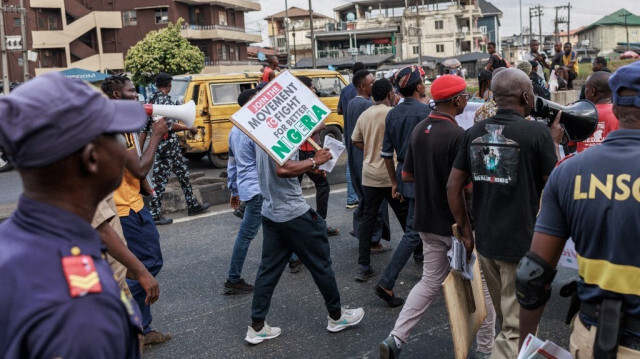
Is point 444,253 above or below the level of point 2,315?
below

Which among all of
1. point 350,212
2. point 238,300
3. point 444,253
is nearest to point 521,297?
point 444,253

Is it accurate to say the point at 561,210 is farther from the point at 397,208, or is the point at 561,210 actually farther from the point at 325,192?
the point at 325,192

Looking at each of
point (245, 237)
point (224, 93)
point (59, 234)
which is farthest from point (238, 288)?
point (224, 93)

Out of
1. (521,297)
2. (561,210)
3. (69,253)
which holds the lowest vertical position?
(521,297)

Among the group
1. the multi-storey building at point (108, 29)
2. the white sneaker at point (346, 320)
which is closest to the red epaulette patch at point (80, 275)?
the white sneaker at point (346, 320)

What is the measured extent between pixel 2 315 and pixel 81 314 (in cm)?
20

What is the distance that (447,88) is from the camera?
13.5ft

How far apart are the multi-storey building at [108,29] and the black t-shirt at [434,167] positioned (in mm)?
49406

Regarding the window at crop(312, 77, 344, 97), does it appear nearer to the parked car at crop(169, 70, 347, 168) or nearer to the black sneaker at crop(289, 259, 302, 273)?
the parked car at crop(169, 70, 347, 168)

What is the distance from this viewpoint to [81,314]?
132 centimetres

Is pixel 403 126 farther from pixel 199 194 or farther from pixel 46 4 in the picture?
pixel 46 4

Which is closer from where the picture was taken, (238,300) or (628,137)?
(628,137)

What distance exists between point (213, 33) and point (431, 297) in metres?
53.2

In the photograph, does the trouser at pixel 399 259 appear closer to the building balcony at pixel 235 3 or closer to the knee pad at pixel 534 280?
the knee pad at pixel 534 280
